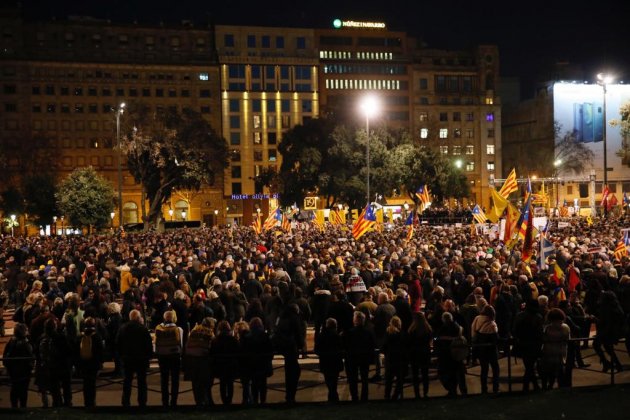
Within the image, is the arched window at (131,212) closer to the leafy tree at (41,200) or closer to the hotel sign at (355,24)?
the leafy tree at (41,200)

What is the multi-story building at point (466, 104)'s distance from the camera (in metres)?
101

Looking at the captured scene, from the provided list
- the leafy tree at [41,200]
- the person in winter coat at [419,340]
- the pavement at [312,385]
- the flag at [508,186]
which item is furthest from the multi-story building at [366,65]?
the person in winter coat at [419,340]

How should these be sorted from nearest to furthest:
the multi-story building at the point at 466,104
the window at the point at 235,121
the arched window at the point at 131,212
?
1. the arched window at the point at 131,212
2. the window at the point at 235,121
3. the multi-story building at the point at 466,104

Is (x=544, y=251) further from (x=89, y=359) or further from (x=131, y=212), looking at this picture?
(x=131, y=212)

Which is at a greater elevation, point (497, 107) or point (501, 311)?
point (497, 107)

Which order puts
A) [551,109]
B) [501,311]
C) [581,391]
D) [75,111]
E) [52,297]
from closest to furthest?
[581,391] < [501,311] < [52,297] < [75,111] < [551,109]

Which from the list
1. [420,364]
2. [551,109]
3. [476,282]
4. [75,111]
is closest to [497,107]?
[551,109]

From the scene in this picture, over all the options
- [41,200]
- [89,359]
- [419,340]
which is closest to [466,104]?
[41,200]

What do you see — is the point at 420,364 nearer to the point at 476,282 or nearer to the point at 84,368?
the point at 84,368

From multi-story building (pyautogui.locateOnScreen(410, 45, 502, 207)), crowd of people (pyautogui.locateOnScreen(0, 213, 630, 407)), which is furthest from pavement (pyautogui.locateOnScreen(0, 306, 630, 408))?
multi-story building (pyautogui.locateOnScreen(410, 45, 502, 207))

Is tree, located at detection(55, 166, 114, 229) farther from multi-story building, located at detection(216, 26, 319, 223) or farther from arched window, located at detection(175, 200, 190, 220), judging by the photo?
multi-story building, located at detection(216, 26, 319, 223)

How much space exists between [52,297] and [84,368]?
16.7ft

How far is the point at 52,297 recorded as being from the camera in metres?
14.7

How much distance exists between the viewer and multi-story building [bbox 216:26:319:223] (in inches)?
3693
